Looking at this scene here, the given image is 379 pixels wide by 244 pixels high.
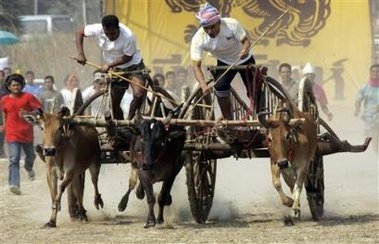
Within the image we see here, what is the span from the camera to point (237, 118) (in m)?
14.0

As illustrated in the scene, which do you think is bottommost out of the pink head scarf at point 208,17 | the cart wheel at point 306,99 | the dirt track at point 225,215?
the dirt track at point 225,215

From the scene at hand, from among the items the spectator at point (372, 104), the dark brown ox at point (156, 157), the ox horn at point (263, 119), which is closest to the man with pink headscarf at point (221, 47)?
the dark brown ox at point (156, 157)

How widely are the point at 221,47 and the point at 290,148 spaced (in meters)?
1.42

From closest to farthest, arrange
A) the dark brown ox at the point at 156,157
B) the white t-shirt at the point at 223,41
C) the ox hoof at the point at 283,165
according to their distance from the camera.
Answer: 1. the ox hoof at the point at 283,165
2. the dark brown ox at the point at 156,157
3. the white t-shirt at the point at 223,41

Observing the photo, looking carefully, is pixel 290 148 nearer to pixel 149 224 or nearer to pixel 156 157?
pixel 156 157

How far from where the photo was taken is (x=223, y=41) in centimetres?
1346

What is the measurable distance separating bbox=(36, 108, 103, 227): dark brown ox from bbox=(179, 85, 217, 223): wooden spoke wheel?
118 centimetres

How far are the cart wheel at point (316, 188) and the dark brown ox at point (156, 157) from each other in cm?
160

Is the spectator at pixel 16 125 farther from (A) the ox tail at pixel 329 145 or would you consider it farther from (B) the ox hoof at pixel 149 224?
(A) the ox tail at pixel 329 145

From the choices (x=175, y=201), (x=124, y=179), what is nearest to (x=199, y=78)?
(x=175, y=201)

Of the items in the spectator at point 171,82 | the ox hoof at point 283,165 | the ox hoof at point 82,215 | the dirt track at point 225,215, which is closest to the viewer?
the dirt track at point 225,215

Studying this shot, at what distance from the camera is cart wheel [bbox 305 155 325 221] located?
45.8 feet

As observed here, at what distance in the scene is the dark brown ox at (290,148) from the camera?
42.5 feet

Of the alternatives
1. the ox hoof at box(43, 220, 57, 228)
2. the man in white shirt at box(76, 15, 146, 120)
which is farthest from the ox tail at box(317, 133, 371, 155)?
the ox hoof at box(43, 220, 57, 228)
